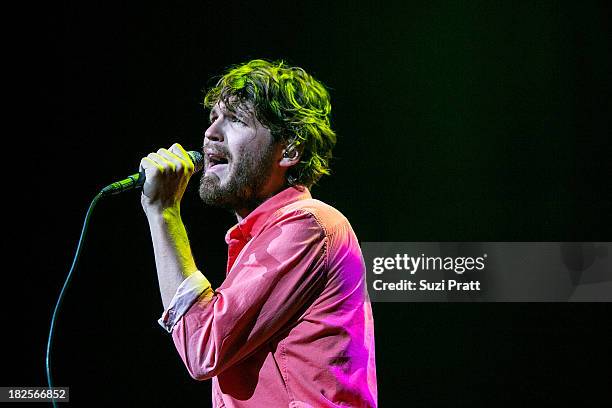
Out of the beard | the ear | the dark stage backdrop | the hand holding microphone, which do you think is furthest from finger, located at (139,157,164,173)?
the dark stage backdrop

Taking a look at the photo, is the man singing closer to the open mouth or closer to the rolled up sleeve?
the rolled up sleeve

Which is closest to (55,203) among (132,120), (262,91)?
(132,120)

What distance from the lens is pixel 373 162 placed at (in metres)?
3.28

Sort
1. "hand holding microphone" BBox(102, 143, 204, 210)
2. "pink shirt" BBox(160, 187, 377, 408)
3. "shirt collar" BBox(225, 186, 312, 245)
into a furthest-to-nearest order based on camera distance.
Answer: "shirt collar" BBox(225, 186, 312, 245)
"hand holding microphone" BBox(102, 143, 204, 210)
"pink shirt" BBox(160, 187, 377, 408)

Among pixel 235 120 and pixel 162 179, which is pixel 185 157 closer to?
pixel 162 179

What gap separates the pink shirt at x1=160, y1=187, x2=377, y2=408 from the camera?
49.5 inches

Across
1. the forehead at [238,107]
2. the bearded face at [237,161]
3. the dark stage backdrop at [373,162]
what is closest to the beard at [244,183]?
the bearded face at [237,161]

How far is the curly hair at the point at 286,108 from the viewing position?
1.63 meters

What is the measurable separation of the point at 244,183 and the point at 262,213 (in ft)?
0.28

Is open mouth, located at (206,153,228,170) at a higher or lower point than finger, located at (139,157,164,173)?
higher

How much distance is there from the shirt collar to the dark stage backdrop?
1648mm

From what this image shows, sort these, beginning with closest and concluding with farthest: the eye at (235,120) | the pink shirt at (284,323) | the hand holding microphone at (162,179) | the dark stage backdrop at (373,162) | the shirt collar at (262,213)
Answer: the pink shirt at (284,323) < the hand holding microphone at (162,179) < the shirt collar at (262,213) < the eye at (235,120) < the dark stage backdrop at (373,162)

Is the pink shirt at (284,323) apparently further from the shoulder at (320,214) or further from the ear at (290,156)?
the ear at (290,156)

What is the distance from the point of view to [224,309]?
4.10 feet
